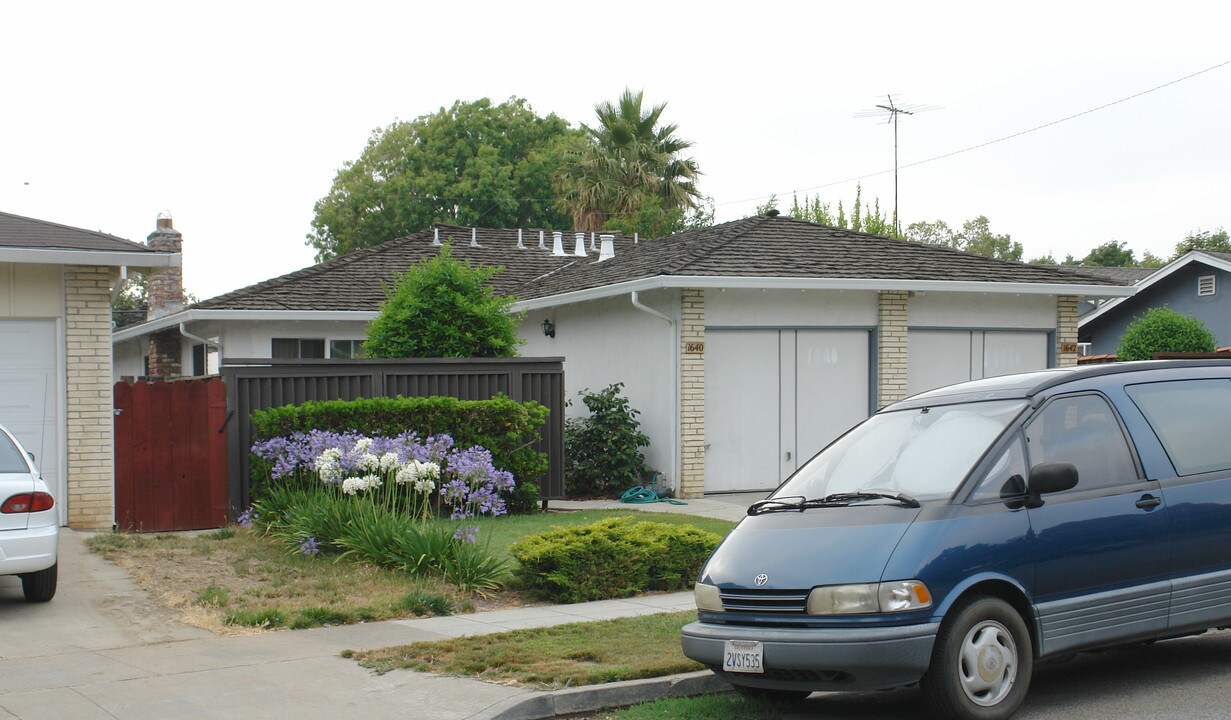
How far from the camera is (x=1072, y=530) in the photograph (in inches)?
257

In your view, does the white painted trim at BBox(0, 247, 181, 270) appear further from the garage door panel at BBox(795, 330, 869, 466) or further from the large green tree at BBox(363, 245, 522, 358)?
the garage door panel at BBox(795, 330, 869, 466)

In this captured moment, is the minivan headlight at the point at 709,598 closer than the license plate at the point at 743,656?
No

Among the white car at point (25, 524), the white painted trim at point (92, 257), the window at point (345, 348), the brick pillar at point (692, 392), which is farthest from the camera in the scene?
the window at point (345, 348)

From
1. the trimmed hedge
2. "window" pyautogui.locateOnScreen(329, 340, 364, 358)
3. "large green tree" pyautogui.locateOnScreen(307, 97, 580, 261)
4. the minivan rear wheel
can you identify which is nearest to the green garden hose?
the trimmed hedge

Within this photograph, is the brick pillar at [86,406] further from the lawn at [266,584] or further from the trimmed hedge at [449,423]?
the trimmed hedge at [449,423]

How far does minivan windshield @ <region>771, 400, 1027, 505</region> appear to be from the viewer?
6.74 meters

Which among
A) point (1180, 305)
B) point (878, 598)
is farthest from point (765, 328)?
point (1180, 305)

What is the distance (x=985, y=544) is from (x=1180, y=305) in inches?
1231

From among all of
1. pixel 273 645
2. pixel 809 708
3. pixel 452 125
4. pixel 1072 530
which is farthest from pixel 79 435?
pixel 452 125

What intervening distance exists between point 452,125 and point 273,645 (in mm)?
50169

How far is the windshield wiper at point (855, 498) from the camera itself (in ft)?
21.3

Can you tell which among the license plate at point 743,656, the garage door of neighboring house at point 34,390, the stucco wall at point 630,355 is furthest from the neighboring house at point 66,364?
the license plate at point 743,656

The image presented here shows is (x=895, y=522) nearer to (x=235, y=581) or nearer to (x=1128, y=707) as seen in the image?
(x=1128, y=707)

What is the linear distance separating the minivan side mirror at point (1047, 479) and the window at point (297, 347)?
17.8 metres
